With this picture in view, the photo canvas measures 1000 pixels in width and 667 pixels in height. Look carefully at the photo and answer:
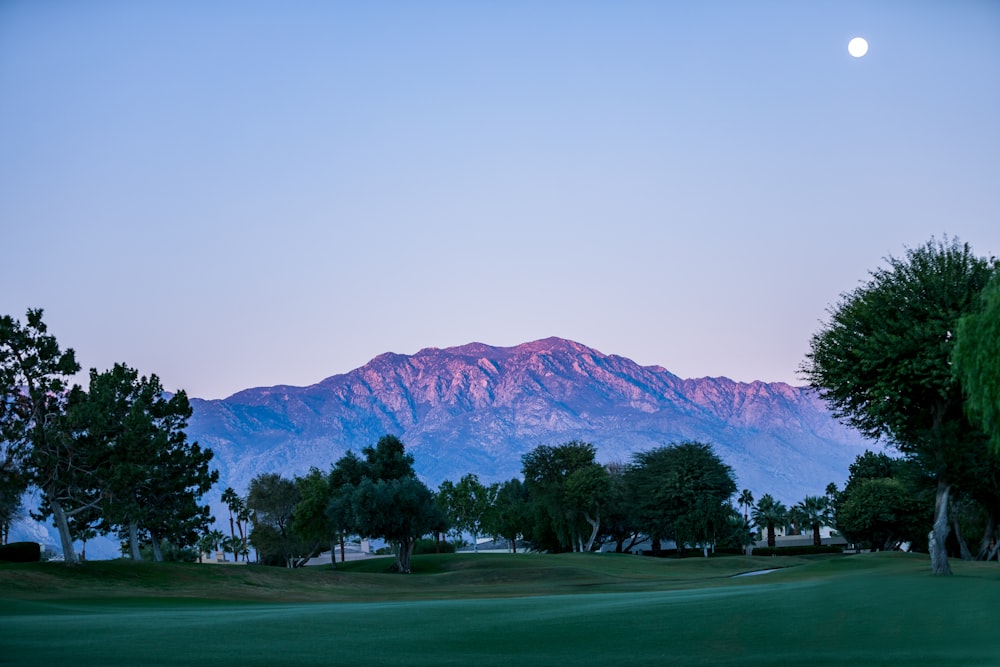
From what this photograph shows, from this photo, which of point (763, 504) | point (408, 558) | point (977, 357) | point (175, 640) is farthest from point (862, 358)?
point (763, 504)

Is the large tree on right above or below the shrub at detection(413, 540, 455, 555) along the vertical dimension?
above

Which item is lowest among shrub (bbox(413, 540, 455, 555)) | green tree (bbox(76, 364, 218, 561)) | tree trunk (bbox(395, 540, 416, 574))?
shrub (bbox(413, 540, 455, 555))

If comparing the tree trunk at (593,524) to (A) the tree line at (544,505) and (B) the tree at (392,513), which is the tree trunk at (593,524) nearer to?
(A) the tree line at (544,505)

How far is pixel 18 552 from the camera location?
66.1m

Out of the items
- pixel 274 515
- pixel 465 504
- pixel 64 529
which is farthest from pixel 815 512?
pixel 64 529

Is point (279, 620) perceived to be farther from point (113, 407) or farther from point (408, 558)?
point (408, 558)

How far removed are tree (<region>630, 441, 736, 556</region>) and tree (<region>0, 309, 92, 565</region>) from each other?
6827cm

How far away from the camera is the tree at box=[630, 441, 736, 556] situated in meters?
107

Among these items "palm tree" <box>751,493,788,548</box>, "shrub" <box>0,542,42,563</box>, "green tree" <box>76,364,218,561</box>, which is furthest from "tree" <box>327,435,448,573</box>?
"palm tree" <box>751,493,788,548</box>

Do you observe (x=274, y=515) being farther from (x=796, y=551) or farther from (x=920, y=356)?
(x=920, y=356)

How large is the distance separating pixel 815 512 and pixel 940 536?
339ft

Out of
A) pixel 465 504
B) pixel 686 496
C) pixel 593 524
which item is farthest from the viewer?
pixel 465 504

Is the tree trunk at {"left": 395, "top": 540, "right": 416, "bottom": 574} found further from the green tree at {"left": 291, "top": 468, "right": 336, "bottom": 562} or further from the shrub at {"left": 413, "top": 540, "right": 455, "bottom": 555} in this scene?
the shrub at {"left": 413, "top": 540, "right": 455, "bottom": 555}

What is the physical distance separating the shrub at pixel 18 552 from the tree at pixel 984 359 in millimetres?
58836
